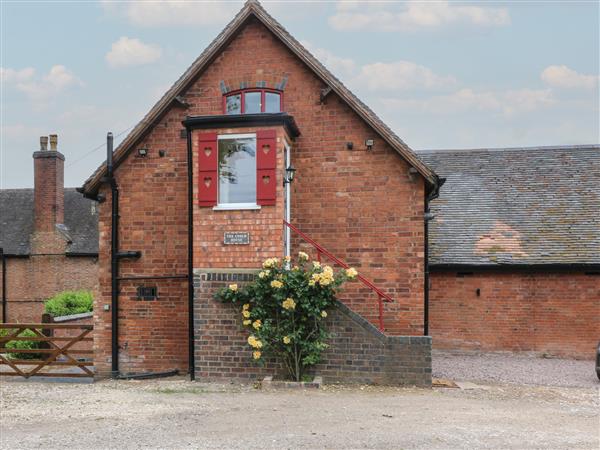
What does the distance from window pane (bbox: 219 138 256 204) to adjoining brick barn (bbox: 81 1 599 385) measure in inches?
0.9

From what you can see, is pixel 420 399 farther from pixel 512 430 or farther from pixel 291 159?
pixel 291 159

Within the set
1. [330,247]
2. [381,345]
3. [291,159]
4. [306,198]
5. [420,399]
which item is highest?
[291,159]

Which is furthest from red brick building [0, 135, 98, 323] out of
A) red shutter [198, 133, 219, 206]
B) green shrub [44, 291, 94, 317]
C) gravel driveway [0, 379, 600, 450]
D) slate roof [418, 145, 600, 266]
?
slate roof [418, 145, 600, 266]

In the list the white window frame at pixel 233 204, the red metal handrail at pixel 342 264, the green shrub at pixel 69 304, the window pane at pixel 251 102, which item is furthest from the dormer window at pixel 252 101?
the green shrub at pixel 69 304

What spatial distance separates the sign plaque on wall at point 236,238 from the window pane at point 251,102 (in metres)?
3.09

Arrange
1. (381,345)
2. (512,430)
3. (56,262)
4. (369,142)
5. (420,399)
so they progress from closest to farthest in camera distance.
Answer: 1. (512,430)
2. (420,399)
3. (381,345)
4. (369,142)
5. (56,262)

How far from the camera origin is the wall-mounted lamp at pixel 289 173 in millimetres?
11387

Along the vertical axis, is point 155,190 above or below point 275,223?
above

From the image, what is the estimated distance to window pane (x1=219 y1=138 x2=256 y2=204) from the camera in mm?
10742

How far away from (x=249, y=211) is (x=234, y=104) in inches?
116

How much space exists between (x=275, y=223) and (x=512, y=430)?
5347 mm

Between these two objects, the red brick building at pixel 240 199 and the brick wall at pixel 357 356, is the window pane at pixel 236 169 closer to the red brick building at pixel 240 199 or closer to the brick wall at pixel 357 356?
the red brick building at pixel 240 199

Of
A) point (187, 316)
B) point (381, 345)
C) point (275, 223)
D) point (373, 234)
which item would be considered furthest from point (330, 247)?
point (187, 316)

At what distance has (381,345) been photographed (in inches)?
394
